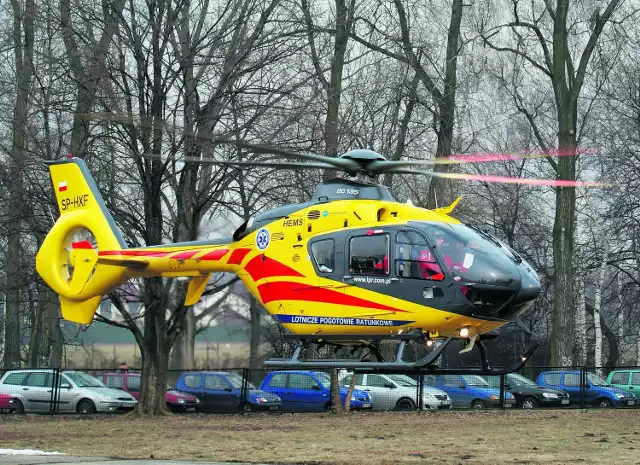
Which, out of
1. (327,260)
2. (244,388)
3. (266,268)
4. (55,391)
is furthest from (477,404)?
(327,260)

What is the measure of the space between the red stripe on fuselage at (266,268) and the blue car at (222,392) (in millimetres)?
12698

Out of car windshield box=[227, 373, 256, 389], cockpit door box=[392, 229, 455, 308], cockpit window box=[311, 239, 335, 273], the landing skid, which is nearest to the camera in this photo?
the landing skid

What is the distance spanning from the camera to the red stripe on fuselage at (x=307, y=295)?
57.4ft

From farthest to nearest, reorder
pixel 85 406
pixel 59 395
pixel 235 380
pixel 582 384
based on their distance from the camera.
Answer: pixel 235 380
pixel 582 384
pixel 85 406
pixel 59 395

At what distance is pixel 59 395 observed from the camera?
103 ft

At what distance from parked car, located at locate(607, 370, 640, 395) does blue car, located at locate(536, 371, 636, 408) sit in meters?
0.53

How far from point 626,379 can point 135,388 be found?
16460 millimetres

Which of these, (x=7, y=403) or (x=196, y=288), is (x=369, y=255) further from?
(x=7, y=403)

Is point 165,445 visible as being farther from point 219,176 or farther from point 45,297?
point 45,297

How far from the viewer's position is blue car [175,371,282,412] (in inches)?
1262

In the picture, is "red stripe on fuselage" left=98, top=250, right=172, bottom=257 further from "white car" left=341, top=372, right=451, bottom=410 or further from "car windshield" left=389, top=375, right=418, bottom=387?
"car windshield" left=389, top=375, right=418, bottom=387

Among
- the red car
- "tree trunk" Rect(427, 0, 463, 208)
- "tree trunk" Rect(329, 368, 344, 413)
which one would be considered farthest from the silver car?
"tree trunk" Rect(427, 0, 463, 208)

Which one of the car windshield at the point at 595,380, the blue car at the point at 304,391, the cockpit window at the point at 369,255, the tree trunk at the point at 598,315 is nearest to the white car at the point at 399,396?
the blue car at the point at 304,391

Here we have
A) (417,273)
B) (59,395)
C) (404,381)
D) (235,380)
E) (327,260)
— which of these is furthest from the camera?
(404,381)
